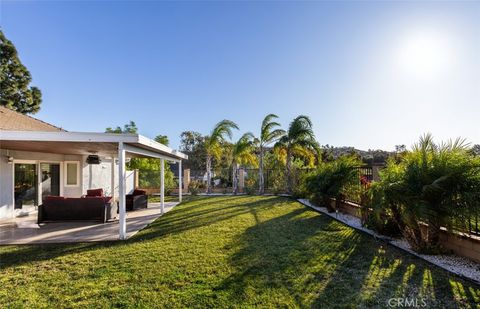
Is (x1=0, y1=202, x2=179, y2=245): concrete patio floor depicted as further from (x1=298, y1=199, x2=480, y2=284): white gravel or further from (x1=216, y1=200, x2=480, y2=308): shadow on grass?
(x1=298, y1=199, x2=480, y2=284): white gravel

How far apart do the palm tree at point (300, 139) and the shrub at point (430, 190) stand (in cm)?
922

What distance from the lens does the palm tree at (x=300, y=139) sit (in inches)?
564

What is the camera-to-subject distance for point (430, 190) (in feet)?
14.0

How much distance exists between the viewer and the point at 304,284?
11.7 ft

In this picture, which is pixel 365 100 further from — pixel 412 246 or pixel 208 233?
pixel 208 233

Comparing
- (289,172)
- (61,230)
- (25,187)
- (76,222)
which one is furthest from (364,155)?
(25,187)

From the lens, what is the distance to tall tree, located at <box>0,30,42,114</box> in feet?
66.1

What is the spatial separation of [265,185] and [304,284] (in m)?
13.6

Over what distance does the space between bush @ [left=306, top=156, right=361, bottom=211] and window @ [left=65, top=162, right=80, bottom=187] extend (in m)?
11.3

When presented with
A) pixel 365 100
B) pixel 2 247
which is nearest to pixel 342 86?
pixel 365 100

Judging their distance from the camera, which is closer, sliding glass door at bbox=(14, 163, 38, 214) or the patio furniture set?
the patio furniture set

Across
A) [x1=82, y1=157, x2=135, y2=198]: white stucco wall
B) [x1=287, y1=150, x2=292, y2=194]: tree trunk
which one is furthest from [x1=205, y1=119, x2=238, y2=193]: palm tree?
[x1=82, y1=157, x2=135, y2=198]: white stucco wall

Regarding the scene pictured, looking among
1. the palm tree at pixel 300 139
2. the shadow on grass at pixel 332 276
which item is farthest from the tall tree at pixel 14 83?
the shadow on grass at pixel 332 276

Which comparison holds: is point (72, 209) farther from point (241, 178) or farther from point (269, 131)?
point (241, 178)
